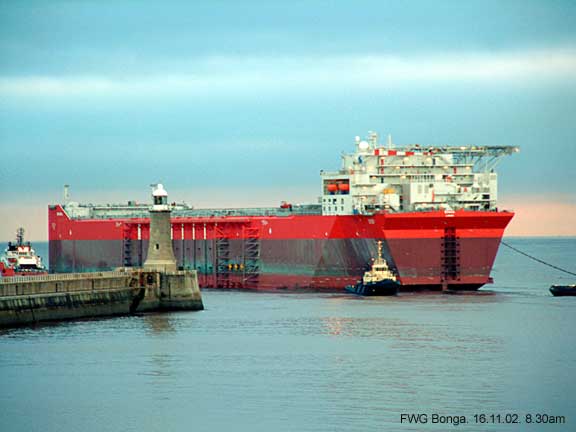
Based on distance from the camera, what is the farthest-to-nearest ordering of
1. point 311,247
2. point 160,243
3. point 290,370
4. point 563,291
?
point 311,247 → point 563,291 → point 160,243 → point 290,370

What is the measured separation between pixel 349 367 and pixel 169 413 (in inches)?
312

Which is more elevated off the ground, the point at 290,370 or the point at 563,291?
the point at 563,291

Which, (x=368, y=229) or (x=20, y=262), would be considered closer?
(x=368, y=229)

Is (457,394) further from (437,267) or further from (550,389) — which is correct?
(437,267)

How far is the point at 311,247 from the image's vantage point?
232ft

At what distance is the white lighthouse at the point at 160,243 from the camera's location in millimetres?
55406

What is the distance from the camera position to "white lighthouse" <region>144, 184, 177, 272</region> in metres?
55.4

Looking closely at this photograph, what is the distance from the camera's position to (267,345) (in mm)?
43531

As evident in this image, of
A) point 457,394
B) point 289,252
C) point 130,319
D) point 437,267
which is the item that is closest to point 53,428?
point 457,394

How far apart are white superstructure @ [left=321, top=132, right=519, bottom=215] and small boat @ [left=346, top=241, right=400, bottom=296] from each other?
14.1 feet

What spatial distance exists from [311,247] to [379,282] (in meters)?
8.46

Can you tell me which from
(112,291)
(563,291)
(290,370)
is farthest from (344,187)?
(290,370)

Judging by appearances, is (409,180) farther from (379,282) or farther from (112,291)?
(112,291)

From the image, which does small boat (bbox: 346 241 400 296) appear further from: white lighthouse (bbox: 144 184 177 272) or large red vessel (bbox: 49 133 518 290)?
white lighthouse (bbox: 144 184 177 272)
